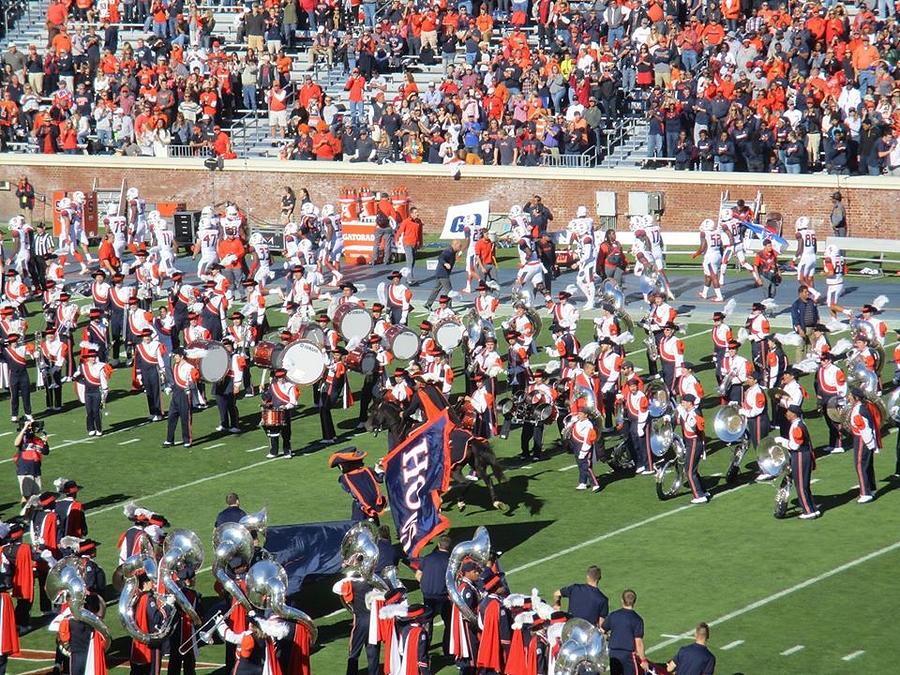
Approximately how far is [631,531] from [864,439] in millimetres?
2804

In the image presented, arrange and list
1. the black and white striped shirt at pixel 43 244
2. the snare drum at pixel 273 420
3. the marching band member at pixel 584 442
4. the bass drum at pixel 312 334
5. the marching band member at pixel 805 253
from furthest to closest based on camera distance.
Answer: the black and white striped shirt at pixel 43 244, the marching band member at pixel 805 253, the bass drum at pixel 312 334, the snare drum at pixel 273 420, the marching band member at pixel 584 442

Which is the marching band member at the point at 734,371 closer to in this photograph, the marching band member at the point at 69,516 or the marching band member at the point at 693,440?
the marching band member at the point at 693,440

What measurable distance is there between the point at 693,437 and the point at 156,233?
1526 cm

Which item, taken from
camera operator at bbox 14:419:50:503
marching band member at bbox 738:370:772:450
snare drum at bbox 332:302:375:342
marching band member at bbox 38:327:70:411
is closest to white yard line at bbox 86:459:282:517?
camera operator at bbox 14:419:50:503

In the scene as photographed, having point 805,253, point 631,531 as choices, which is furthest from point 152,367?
point 805,253

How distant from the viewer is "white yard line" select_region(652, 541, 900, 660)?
18.6m

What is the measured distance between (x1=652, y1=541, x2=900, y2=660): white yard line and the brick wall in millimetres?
16416

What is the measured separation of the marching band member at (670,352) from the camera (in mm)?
26156

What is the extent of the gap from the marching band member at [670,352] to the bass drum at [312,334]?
462cm

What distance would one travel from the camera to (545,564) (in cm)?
2109

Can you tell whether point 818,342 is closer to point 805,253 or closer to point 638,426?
point 638,426

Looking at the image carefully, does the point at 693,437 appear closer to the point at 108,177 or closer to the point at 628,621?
the point at 628,621

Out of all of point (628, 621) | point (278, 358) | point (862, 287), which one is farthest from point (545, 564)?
point (862, 287)

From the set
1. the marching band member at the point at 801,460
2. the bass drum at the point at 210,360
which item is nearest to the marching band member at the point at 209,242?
the bass drum at the point at 210,360
